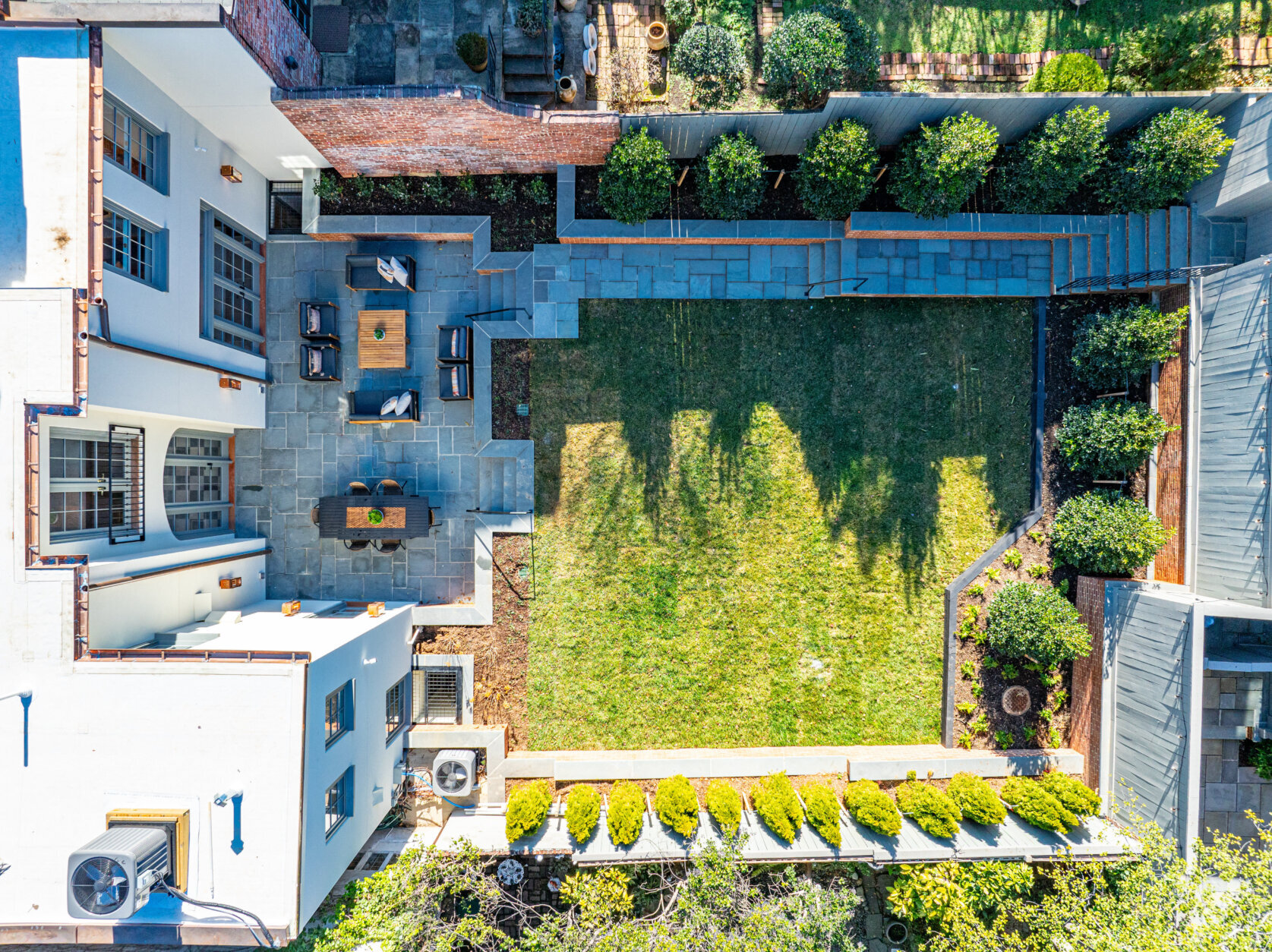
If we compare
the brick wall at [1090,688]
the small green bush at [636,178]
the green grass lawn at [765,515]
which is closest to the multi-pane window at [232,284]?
the green grass lawn at [765,515]

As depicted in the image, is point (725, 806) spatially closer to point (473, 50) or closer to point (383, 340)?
point (383, 340)

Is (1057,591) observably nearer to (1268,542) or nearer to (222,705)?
(1268,542)

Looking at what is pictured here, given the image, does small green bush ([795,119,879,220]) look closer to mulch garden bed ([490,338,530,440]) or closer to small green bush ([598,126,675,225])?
small green bush ([598,126,675,225])

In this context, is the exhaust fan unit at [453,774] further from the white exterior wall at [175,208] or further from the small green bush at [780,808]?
the white exterior wall at [175,208]

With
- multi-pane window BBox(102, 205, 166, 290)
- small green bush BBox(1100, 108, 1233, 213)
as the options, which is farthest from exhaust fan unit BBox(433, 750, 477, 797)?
small green bush BBox(1100, 108, 1233, 213)

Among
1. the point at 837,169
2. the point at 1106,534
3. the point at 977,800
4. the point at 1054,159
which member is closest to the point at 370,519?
the point at 837,169

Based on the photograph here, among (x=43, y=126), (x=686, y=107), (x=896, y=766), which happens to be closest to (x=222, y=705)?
(x=43, y=126)

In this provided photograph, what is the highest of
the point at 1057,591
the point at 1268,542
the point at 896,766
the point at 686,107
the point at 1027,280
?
the point at 686,107
